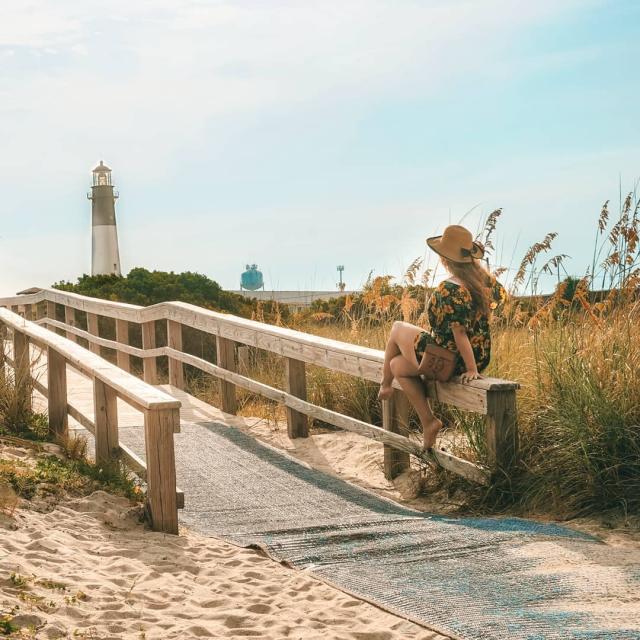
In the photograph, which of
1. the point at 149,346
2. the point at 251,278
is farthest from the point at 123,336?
the point at 251,278

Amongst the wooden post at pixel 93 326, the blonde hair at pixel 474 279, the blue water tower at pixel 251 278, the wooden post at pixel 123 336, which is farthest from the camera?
the blue water tower at pixel 251 278

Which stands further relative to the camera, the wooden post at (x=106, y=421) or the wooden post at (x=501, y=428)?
the wooden post at (x=106, y=421)

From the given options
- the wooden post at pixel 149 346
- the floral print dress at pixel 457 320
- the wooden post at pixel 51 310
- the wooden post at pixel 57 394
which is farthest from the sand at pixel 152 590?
the wooden post at pixel 51 310

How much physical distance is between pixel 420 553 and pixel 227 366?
4.68 metres

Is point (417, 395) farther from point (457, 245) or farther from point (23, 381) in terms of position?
point (23, 381)

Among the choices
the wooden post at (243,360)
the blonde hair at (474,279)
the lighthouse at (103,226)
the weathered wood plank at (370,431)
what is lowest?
the weathered wood plank at (370,431)

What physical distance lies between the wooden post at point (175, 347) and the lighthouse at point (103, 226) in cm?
1998

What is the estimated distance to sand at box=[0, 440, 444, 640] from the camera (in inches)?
150

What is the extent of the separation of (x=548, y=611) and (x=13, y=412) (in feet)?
16.3

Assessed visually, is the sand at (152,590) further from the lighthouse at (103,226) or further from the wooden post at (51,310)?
the lighthouse at (103,226)

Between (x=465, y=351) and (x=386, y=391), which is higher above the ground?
(x=465, y=351)

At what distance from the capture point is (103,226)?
3045 centimetres

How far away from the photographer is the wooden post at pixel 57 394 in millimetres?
7457

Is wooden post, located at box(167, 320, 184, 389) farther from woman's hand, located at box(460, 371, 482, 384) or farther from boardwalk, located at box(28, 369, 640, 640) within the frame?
woman's hand, located at box(460, 371, 482, 384)
